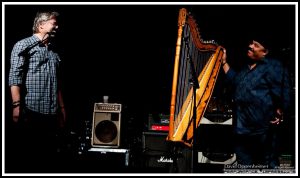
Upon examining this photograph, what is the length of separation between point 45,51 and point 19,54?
0.29m

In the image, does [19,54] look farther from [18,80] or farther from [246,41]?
[246,41]

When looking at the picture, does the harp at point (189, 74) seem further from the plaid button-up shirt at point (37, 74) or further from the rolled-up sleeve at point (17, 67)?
the rolled-up sleeve at point (17, 67)

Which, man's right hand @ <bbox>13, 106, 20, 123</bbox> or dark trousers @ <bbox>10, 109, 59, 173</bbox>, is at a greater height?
man's right hand @ <bbox>13, 106, 20, 123</bbox>

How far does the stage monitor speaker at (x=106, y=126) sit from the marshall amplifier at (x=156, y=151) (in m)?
0.38

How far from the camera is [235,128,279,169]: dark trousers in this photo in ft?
11.3

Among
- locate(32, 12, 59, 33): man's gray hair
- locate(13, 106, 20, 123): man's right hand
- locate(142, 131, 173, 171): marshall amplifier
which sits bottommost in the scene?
locate(142, 131, 173, 171): marshall amplifier

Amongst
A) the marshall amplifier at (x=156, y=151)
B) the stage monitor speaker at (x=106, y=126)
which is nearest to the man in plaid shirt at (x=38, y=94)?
the stage monitor speaker at (x=106, y=126)

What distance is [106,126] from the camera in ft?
14.4

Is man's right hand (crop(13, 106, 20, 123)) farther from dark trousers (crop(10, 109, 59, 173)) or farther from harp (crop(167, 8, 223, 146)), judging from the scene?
harp (crop(167, 8, 223, 146))

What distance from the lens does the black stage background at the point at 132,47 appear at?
4.70m

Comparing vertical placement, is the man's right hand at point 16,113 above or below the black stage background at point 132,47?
below

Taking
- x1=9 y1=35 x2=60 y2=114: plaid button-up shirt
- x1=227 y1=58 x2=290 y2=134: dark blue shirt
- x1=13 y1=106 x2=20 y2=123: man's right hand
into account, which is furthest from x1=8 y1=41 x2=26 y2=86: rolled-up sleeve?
x1=227 y1=58 x2=290 y2=134: dark blue shirt

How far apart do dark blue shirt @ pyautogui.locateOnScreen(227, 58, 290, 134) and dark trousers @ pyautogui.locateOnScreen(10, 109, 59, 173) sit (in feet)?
6.16

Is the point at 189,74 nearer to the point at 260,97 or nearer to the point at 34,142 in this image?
the point at 260,97
